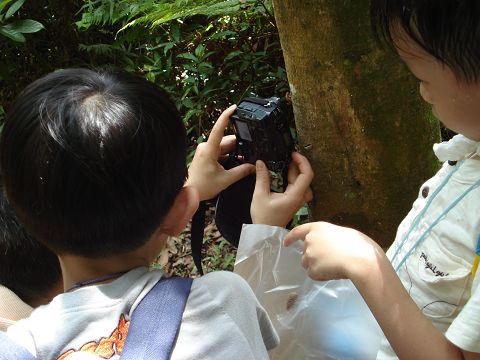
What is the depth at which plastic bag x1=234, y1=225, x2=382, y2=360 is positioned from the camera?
50.7 inches

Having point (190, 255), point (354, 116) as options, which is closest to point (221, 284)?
point (354, 116)

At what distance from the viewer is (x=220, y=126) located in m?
1.45

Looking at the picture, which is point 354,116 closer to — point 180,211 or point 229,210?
point 229,210

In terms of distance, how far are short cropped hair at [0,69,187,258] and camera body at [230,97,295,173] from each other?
1.17 feet

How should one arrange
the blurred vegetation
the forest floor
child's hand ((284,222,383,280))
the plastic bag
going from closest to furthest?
child's hand ((284,222,383,280)), the plastic bag, the blurred vegetation, the forest floor

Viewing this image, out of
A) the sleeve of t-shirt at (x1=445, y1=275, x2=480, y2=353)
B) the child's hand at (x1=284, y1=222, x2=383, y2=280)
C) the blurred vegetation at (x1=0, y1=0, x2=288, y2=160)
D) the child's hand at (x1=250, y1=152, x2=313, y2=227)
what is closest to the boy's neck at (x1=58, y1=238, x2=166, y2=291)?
the child's hand at (x1=284, y1=222, x2=383, y2=280)

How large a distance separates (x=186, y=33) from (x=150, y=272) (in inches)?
109

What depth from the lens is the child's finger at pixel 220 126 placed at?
144 cm

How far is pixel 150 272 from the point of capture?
98 centimetres

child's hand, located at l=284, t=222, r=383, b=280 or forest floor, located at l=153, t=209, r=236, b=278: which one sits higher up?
child's hand, located at l=284, t=222, r=383, b=280

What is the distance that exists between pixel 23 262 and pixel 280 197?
0.65 meters

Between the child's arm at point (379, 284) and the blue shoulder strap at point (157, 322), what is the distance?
0.29m

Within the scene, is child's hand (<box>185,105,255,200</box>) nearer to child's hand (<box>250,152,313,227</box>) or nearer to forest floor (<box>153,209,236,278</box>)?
child's hand (<box>250,152,313,227</box>)

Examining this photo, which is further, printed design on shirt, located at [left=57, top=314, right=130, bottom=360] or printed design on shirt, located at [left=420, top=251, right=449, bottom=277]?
printed design on shirt, located at [left=420, top=251, right=449, bottom=277]
